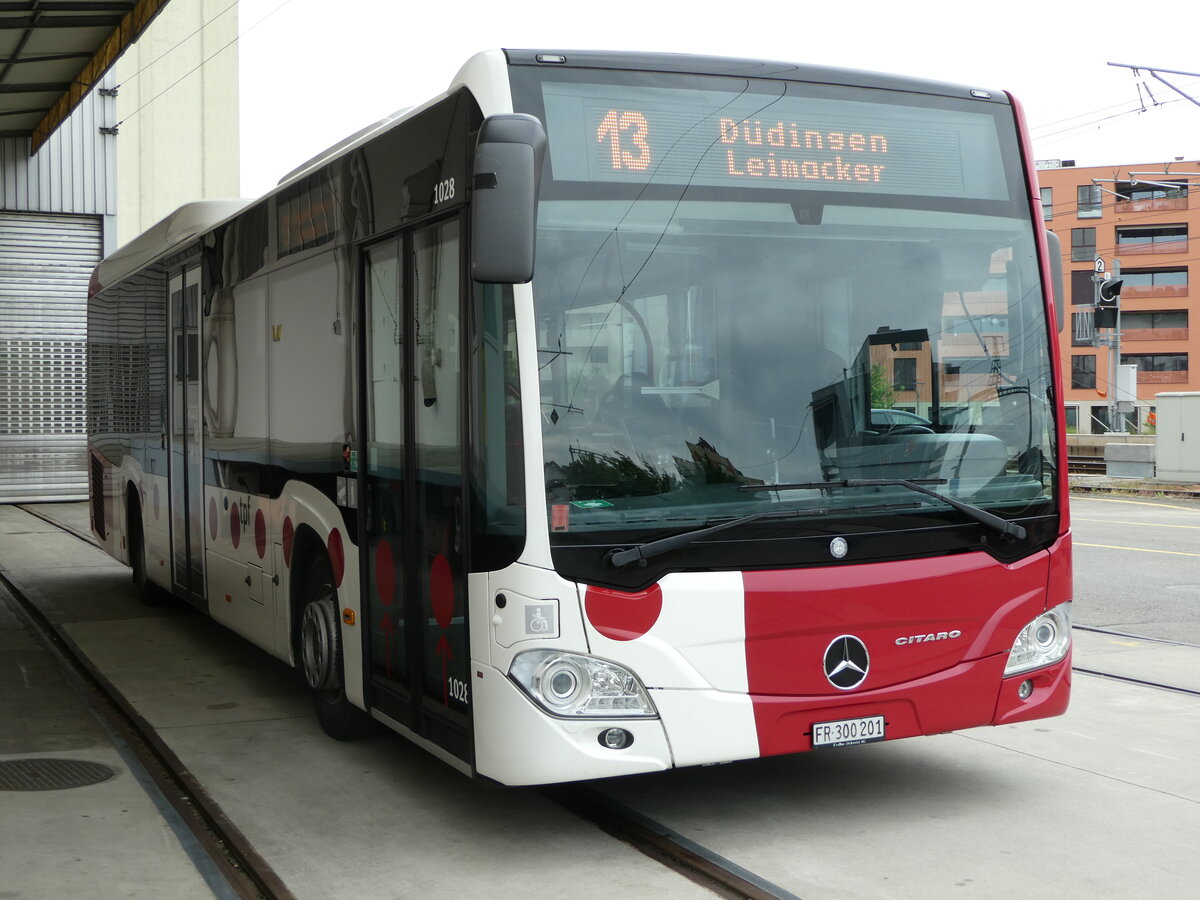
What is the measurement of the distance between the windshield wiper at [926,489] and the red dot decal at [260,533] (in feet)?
12.1

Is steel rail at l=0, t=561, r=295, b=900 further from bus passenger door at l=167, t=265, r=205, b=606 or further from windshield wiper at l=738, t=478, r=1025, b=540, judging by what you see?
windshield wiper at l=738, t=478, r=1025, b=540

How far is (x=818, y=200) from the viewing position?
17.8 feet

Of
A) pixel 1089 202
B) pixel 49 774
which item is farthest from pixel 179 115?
pixel 1089 202

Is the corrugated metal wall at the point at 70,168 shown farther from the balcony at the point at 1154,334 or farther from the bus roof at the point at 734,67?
the balcony at the point at 1154,334

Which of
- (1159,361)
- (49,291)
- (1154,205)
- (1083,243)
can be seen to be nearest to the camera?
(49,291)

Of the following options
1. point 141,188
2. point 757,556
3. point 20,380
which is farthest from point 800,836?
point 141,188

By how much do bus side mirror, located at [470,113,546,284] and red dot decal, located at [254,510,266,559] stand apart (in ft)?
12.1

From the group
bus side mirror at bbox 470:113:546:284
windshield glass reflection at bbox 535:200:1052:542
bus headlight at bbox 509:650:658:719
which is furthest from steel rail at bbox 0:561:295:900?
bus side mirror at bbox 470:113:546:284

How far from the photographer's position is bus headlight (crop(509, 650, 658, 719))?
16.2 ft

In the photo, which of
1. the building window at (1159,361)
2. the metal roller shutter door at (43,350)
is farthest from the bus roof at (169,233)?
the building window at (1159,361)

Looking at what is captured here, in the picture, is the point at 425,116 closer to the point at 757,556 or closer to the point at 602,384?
the point at 602,384

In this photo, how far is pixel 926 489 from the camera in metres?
5.40

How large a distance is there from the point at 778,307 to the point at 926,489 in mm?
905

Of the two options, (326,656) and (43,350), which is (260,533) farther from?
(43,350)
